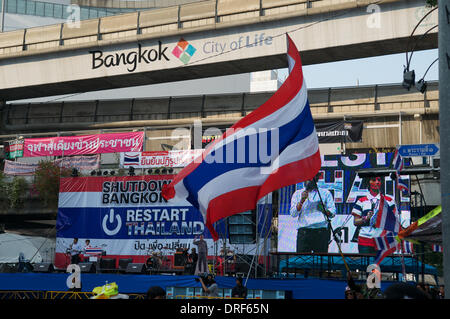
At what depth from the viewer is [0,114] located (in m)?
45.2

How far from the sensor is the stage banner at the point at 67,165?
1304 inches

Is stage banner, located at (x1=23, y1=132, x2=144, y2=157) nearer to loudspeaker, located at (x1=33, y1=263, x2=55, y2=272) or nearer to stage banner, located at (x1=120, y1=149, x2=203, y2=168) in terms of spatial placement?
stage banner, located at (x1=120, y1=149, x2=203, y2=168)

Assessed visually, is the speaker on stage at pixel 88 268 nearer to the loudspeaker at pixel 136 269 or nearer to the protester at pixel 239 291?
the loudspeaker at pixel 136 269

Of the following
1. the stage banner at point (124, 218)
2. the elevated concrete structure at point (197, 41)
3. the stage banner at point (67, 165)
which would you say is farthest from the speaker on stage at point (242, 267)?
the elevated concrete structure at point (197, 41)

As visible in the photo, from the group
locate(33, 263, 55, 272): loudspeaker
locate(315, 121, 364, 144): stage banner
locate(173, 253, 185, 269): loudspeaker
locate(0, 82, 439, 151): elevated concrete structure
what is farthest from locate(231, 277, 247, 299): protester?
locate(315, 121, 364, 144): stage banner

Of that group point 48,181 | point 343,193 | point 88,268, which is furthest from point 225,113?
point 88,268

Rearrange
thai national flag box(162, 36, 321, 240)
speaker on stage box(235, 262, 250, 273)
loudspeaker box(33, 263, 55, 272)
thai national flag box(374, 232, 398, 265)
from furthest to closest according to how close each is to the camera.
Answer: speaker on stage box(235, 262, 250, 273) < loudspeaker box(33, 263, 55, 272) < thai national flag box(374, 232, 398, 265) < thai national flag box(162, 36, 321, 240)

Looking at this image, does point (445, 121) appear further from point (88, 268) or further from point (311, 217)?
point (311, 217)

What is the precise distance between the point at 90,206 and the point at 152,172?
371 cm

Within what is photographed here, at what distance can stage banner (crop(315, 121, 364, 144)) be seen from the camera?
1281 inches

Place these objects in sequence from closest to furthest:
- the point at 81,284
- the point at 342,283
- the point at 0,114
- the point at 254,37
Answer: the point at 342,283
the point at 81,284
the point at 254,37
the point at 0,114

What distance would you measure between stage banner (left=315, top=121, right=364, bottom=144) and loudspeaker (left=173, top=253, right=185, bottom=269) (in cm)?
1089
